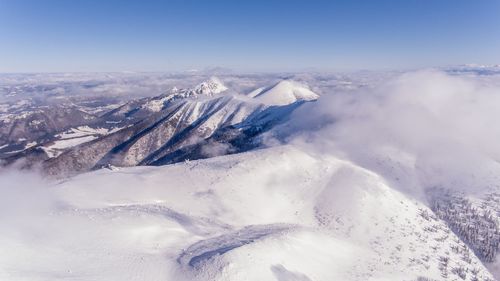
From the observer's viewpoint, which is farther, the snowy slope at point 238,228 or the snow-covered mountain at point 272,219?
the snow-covered mountain at point 272,219

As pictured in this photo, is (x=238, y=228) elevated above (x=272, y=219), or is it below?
above

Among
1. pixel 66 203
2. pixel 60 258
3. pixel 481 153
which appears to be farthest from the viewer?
pixel 481 153

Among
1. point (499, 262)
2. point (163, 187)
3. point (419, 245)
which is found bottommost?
point (499, 262)

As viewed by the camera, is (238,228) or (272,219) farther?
(272,219)

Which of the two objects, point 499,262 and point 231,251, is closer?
point 231,251

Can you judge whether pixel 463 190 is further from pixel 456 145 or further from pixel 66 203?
pixel 66 203

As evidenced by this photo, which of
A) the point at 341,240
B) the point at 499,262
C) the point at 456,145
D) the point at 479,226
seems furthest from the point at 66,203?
the point at 456,145

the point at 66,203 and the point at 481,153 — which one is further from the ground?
the point at 66,203

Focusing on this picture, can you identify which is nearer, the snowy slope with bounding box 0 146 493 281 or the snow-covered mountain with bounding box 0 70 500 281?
the snowy slope with bounding box 0 146 493 281
